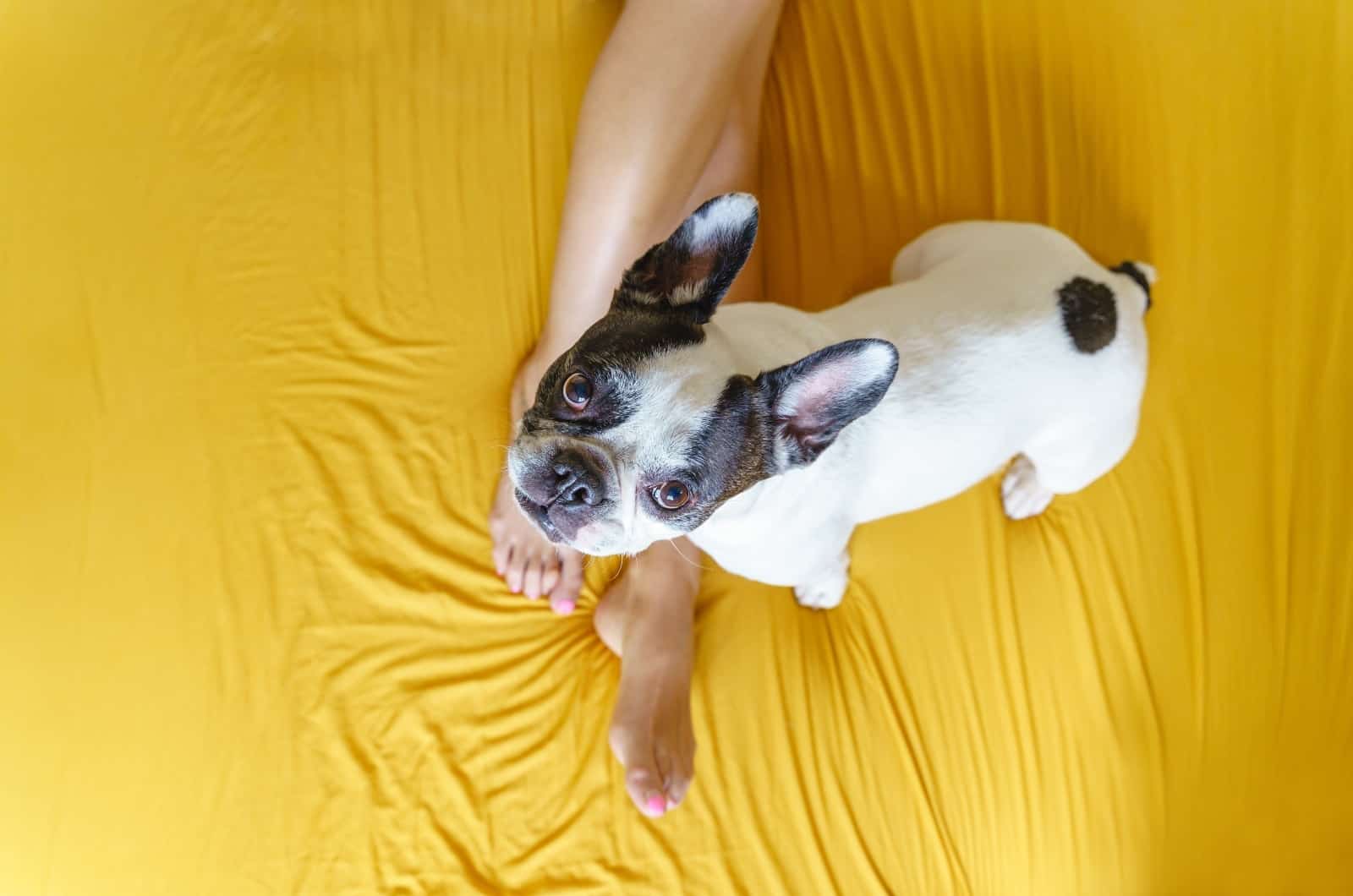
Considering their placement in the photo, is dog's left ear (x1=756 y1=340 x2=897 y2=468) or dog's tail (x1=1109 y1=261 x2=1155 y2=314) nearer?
dog's left ear (x1=756 y1=340 x2=897 y2=468)

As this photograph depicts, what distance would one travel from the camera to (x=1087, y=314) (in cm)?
162

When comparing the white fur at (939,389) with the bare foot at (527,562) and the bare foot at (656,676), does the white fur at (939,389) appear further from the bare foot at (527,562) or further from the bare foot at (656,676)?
the bare foot at (527,562)

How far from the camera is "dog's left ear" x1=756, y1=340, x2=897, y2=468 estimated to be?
120cm

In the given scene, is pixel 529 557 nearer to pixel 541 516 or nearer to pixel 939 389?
pixel 541 516

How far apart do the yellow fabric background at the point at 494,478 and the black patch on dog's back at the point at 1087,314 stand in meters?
0.59

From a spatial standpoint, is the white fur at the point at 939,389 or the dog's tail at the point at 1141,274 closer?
the white fur at the point at 939,389

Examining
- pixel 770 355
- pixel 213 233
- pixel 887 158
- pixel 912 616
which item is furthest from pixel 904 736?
pixel 213 233

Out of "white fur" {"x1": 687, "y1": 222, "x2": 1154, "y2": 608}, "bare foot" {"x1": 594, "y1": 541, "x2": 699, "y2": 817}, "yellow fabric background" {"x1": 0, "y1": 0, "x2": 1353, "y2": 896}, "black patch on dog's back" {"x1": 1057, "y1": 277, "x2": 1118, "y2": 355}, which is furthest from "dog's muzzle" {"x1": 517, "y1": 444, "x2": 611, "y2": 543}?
"black patch on dog's back" {"x1": 1057, "y1": 277, "x2": 1118, "y2": 355}

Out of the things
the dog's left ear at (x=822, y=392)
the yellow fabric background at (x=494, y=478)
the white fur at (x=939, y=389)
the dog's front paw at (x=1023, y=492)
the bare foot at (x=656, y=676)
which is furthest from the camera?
the dog's front paw at (x=1023, y=492)

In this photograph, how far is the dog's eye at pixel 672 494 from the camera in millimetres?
1305

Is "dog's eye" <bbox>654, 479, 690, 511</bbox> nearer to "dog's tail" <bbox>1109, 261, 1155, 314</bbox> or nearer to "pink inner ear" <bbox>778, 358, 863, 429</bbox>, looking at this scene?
"pink inner ear" <bbox>778, 358, 863, 429</bbox>

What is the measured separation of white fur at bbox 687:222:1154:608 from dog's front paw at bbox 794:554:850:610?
148mm

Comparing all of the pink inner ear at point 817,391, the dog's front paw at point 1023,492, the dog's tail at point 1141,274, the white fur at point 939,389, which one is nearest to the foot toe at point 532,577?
the white fur at point 939,389

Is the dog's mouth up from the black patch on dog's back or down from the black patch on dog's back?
down
